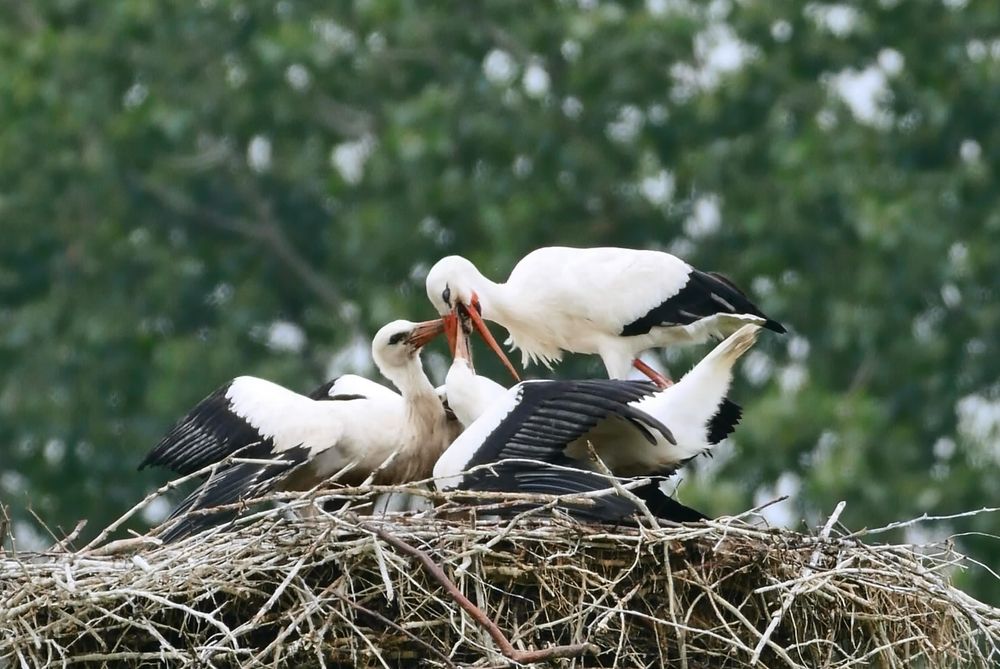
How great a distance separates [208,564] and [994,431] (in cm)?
950

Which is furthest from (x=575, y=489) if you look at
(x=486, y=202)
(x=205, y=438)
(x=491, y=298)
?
(x=486, y=202)

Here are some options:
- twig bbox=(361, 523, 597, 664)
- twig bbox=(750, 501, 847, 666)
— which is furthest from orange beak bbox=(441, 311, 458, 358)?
twig bbox=(361, 523, 597, 664)

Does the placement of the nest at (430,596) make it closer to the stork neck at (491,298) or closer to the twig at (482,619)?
the twig at (482,619)

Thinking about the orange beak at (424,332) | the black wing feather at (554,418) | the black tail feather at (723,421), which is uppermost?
the black wing feather at (554,418)

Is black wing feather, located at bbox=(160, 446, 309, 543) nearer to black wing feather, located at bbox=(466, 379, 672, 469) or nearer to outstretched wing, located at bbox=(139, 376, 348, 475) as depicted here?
outstretched wing, located at bbox=(139, 376, 348, 475)

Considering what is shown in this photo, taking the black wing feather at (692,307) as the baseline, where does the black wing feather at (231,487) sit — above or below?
above

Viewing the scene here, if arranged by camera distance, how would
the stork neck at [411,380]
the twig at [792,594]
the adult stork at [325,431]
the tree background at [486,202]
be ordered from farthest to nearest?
the tree background at [486,202], the stork neck at [411,380], the adult stork at [325,431], the twig at [792,594]

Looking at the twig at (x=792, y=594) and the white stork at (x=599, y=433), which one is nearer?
the twig at (x=792, y=594)

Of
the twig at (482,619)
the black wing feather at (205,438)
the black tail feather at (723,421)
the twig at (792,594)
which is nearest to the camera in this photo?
the twig at (482,619)

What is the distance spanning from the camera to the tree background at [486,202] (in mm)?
15516

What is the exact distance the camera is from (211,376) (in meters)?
17.4

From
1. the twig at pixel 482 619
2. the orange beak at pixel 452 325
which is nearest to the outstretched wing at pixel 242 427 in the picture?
the orange beak at pixel 452 325

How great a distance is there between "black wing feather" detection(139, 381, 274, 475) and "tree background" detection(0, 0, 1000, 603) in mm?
5529

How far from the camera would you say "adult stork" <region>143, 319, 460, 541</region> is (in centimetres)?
822
